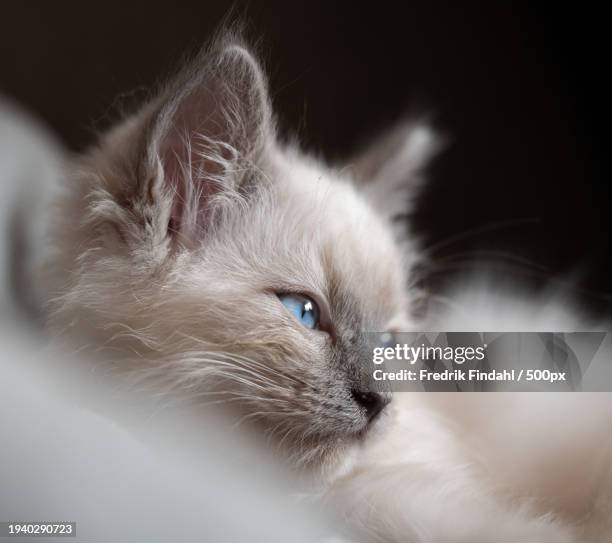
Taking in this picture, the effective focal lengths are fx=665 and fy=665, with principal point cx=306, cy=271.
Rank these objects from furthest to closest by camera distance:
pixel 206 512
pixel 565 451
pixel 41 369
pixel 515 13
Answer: pixel 515 13
pixel 565 451
pixel 41 369
pixel 206 512

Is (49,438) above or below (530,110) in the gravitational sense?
below

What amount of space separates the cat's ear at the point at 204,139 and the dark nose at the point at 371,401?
248 mm

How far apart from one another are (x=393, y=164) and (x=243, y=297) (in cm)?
43

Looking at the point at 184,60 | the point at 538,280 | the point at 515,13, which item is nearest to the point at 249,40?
the point at 184,60

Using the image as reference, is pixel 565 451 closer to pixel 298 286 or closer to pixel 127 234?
pixel 298 286

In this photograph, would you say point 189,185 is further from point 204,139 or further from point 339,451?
point 339,451

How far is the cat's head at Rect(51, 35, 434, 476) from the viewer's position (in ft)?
2.19

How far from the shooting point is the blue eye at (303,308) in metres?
0.73

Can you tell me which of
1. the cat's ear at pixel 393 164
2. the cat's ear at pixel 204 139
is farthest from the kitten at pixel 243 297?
the cat's ear at pixel 393 164

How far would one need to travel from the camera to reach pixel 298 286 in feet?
2.40

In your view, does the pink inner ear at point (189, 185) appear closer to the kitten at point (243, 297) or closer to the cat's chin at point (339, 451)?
the kitten at point (243, 297)

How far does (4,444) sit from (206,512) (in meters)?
0.21

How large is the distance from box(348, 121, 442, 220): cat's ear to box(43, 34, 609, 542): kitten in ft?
0.73

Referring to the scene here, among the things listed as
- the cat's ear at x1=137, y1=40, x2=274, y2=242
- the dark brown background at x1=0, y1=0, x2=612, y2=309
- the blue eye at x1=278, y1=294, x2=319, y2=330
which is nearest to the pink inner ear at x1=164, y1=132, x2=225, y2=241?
the cat's ear at x1=137, y1=40, x2=274, y2=242
